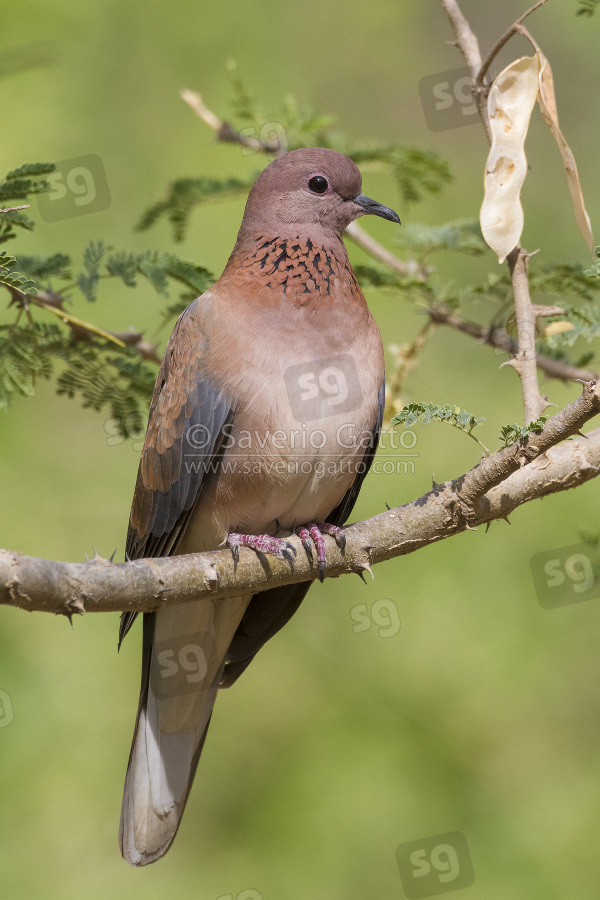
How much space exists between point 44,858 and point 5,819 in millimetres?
319

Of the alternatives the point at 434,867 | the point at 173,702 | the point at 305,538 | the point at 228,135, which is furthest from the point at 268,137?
the point at 434,867

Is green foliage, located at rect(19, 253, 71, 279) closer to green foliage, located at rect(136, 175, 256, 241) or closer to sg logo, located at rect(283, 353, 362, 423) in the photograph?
green foliage, located at rect(136, 175, 256, 241)

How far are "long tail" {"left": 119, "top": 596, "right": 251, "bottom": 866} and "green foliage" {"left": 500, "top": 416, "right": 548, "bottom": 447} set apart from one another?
1.70 metres

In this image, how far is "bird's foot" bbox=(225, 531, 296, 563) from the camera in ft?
10.3

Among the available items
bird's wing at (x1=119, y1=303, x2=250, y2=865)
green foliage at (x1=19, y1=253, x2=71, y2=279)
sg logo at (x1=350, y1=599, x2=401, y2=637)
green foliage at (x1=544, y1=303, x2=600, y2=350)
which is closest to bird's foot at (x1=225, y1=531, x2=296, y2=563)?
bird's wing at (x1=119, y1=303, x2=250, y2=865)

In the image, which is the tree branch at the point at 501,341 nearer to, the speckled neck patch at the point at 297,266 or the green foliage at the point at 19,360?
the speckled neck patch at the point at 297,266

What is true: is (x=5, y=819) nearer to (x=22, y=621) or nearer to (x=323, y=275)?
(x=22, y=621)

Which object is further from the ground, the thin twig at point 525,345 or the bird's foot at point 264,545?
the thin twig at point 525,345

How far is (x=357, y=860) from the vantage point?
5.34 metres

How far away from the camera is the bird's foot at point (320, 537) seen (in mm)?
3125

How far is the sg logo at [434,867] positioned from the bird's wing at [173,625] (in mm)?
1677

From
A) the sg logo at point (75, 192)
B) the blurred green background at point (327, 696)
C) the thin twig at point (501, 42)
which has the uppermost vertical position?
the sg logo at point (75, 192)

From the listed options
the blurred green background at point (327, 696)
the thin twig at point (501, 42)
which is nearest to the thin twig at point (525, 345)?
the thin twig at point (501, 42)

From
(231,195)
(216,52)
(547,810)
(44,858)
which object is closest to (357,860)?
(547,810)
